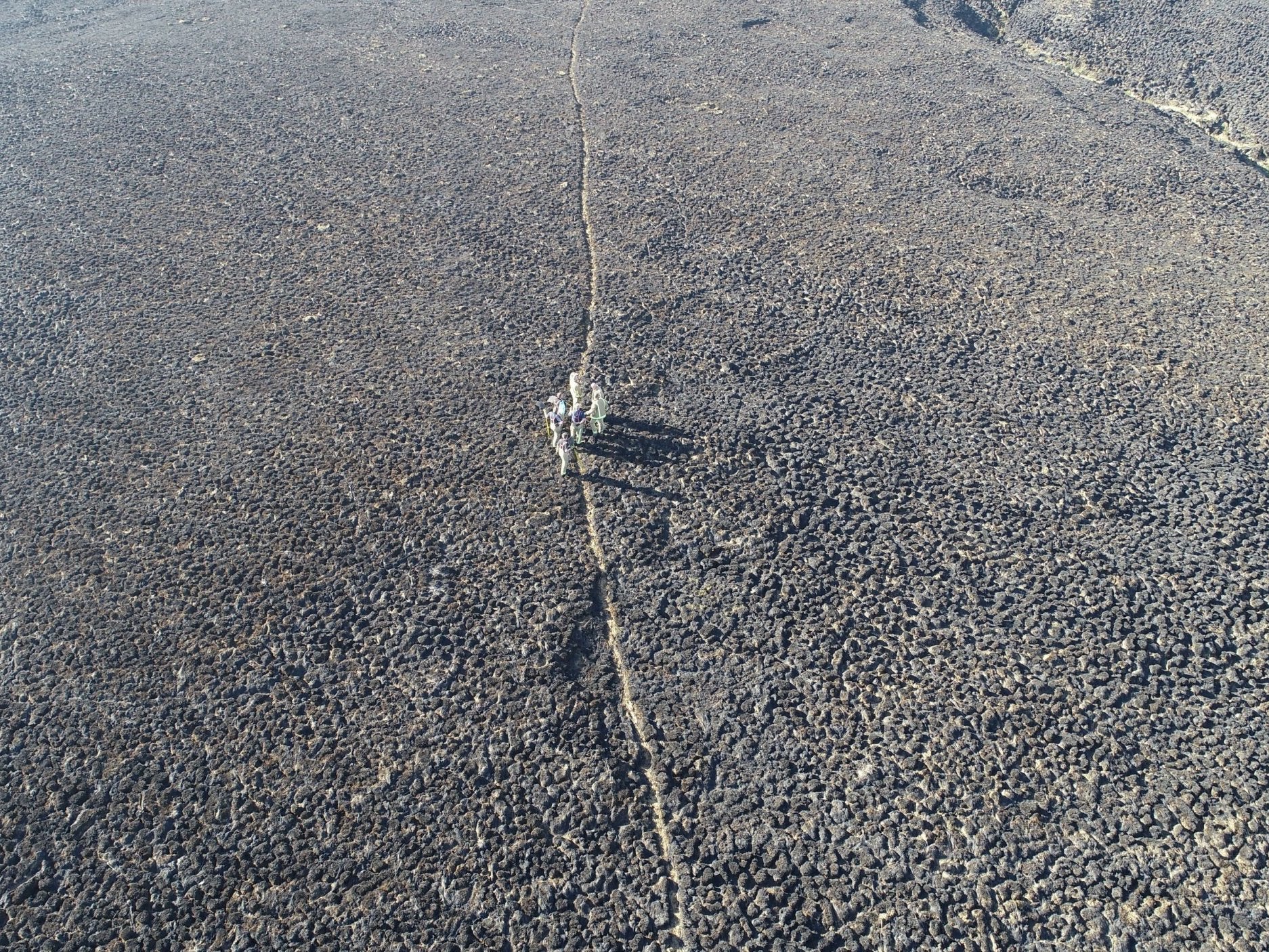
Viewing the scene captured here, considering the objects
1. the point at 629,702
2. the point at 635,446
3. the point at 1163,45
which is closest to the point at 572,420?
the point at 635,446

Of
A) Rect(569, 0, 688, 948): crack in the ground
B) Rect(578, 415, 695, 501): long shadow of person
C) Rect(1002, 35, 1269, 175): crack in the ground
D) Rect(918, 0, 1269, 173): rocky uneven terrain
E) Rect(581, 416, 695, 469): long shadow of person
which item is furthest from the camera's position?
Rect(918, 0, 1269, 173): rocky uneven terrain

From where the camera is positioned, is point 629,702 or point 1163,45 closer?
point 629,702

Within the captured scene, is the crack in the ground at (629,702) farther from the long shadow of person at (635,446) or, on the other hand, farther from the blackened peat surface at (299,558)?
the long shadow of person at (635,446)

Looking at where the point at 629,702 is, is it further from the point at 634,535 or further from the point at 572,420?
the point at 572,420

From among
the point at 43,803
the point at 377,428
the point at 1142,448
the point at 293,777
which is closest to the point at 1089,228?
the point at 1142,448

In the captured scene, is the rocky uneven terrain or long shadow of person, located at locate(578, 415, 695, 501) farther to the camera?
the rocky uneven terrain

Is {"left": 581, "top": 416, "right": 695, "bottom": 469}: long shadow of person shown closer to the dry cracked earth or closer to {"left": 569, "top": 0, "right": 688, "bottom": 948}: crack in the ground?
the dry cracked earth

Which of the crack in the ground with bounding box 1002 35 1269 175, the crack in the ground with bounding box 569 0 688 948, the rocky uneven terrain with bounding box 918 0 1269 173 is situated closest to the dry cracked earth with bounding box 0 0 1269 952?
the crack in the ground with bounding box 569 0 688 948
